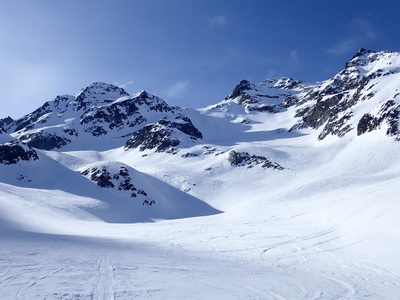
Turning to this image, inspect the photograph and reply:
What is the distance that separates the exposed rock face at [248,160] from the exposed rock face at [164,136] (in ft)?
74.9

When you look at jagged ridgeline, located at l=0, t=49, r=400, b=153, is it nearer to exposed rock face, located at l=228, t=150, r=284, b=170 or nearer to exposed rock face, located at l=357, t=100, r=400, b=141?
exposed rock face, located at l=357, t=100, r=400, b=141

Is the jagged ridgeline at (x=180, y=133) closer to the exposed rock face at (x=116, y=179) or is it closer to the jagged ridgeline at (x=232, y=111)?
the exposed rock face at (x=116, y=179)

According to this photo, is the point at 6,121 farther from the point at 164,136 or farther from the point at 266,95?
the point at 266,95

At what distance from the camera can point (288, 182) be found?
54.2m

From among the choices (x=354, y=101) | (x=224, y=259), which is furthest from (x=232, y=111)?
(x=224, y=259)

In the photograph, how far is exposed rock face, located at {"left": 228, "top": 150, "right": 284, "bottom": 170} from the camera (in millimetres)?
64750

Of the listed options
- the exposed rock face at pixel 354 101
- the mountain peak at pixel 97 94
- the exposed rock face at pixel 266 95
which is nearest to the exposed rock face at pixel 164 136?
the exposed rock face at pixel 354 101

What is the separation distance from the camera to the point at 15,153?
63.2 m

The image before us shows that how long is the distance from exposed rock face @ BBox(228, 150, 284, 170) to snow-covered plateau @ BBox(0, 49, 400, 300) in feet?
1.29

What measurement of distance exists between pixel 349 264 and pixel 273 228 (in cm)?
998

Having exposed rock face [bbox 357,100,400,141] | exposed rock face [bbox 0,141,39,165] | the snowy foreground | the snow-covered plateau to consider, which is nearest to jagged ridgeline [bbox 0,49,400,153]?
exposed rock face [bbox 357,100,400,141]

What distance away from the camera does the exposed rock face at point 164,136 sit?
89.7 m

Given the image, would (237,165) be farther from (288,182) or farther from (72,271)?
(72,271)

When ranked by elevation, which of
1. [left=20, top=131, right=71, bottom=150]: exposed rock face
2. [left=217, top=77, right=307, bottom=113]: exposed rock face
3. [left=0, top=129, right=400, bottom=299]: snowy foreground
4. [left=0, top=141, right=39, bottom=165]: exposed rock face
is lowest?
[left=0, top=129, right=400, bottom=299]: snowy foreground
